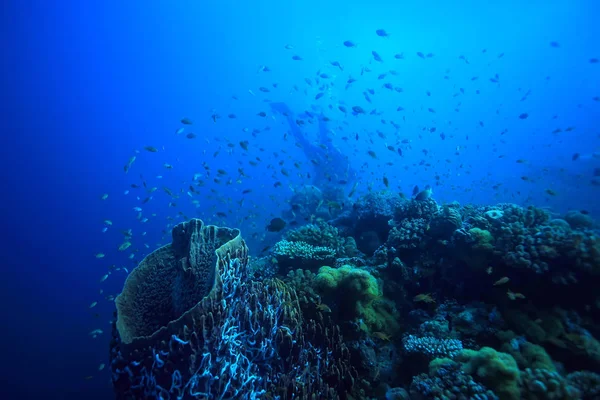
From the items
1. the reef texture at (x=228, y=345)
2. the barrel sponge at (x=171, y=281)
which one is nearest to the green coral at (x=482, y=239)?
the reef texture at (x=228, y=345)

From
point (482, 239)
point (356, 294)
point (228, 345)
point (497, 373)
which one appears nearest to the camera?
point (497, 373)

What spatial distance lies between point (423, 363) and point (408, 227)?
3.26m

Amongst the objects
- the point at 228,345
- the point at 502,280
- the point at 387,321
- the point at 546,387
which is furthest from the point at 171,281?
the point at 502,280

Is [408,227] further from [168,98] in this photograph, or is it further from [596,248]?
[168,98]

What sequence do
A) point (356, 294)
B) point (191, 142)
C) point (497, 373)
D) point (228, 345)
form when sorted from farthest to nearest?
point (191, 142) < point (356, 294) < point (228, 345) < point (497, 373)

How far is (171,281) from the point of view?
17.8 ft

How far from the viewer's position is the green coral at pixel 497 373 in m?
3.12

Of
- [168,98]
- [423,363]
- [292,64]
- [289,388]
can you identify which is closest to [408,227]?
[423,363]

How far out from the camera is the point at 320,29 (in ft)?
380

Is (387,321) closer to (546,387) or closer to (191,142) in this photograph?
(546,387)

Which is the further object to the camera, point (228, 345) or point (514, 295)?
point (514, 295)

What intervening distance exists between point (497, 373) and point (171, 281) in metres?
5.45

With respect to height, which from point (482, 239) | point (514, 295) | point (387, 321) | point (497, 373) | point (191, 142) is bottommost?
point (497, 373)

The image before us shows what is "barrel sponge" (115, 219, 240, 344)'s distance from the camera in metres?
4.44
